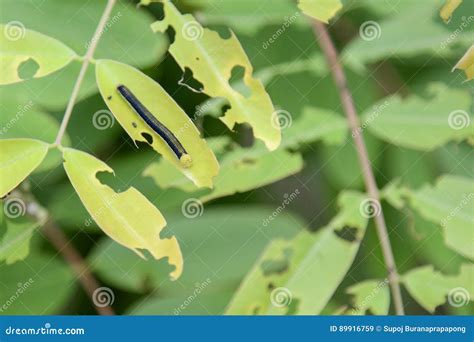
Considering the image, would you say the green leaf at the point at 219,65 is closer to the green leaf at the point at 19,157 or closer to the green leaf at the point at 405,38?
the green leaf at the point at 405,38

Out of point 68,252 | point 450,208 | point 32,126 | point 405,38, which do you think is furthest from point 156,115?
point 450,208

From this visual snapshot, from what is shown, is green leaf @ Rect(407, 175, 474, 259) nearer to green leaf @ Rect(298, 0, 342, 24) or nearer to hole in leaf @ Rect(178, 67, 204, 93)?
green leaf @ Rect(298, 0, 342, 24)

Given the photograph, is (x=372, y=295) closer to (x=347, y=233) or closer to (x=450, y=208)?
(x=347, y=233)

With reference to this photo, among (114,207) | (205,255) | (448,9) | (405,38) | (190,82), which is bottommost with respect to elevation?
(114,207)

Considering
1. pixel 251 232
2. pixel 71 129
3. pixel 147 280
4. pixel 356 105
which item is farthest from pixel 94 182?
pixel 356 105

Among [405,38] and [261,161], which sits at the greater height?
[405,38]

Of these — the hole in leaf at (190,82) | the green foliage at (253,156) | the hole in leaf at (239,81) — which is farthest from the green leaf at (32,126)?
the hole in leaf at (239,81)
